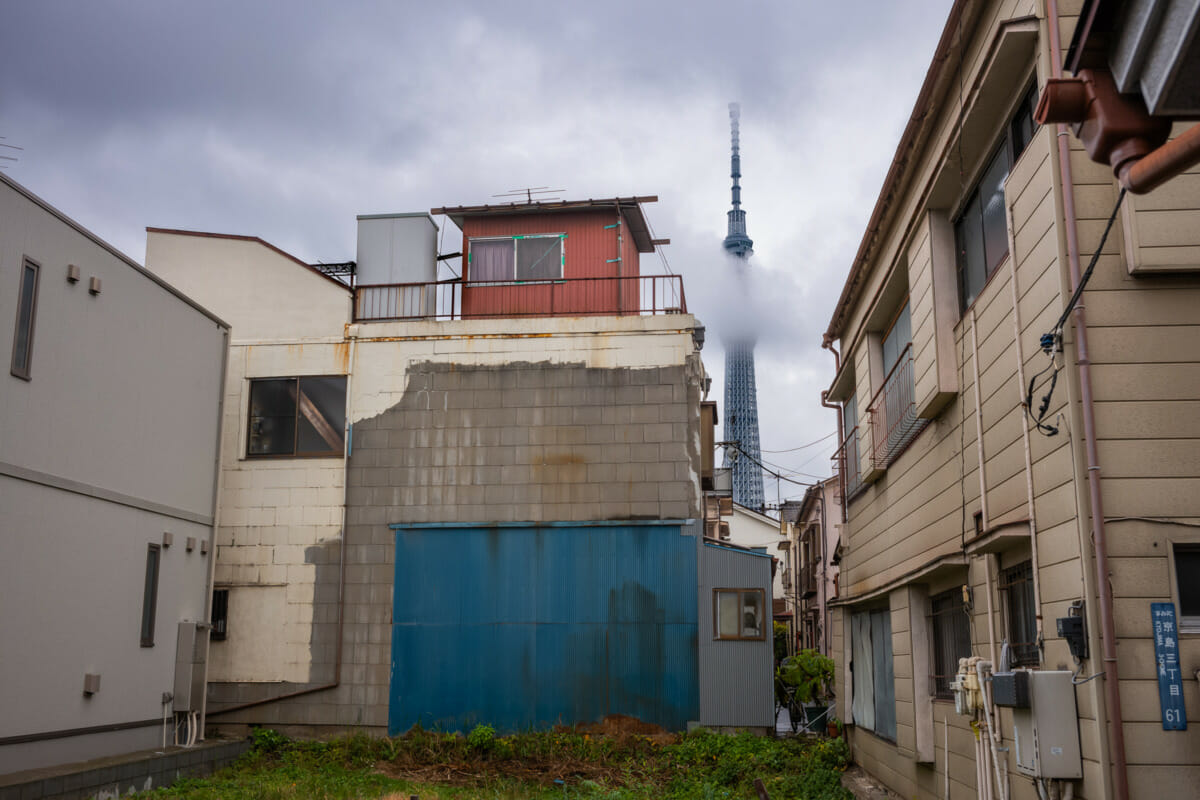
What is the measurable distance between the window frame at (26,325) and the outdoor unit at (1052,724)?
36.0 ft

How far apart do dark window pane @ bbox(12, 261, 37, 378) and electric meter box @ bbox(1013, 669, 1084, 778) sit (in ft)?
36.2

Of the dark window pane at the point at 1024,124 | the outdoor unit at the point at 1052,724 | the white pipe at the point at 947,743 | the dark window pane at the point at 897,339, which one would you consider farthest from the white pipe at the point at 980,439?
the dark window pane at the point at 897,339

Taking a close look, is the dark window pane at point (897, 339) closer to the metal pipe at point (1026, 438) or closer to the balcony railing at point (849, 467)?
the balcony railing at point (849, 467)

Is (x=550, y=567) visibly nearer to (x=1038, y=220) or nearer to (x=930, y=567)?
(x=930, y=567)

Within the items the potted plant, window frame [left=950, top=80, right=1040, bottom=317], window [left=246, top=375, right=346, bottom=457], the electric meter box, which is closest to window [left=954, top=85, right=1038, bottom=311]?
window frame [left=950, top=80, right=1040, bottom=317]

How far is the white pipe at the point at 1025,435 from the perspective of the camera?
7406 mm

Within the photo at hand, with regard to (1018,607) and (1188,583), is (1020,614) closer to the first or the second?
(1018,607)

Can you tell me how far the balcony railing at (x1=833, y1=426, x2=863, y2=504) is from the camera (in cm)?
1672

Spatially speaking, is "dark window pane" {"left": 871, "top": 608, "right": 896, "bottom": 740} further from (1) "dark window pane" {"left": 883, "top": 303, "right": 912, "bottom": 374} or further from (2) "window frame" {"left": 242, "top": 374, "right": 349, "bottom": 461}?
(2) "window frame" {"left": 242, "top": 374, "right": 349, "bottom": 461}

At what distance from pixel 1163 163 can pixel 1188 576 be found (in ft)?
14.4

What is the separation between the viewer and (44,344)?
41.3 feet

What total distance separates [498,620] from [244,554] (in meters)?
4.46

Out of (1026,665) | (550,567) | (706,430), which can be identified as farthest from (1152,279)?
(706,430)

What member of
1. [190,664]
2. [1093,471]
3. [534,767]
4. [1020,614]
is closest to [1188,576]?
[1093,471]
